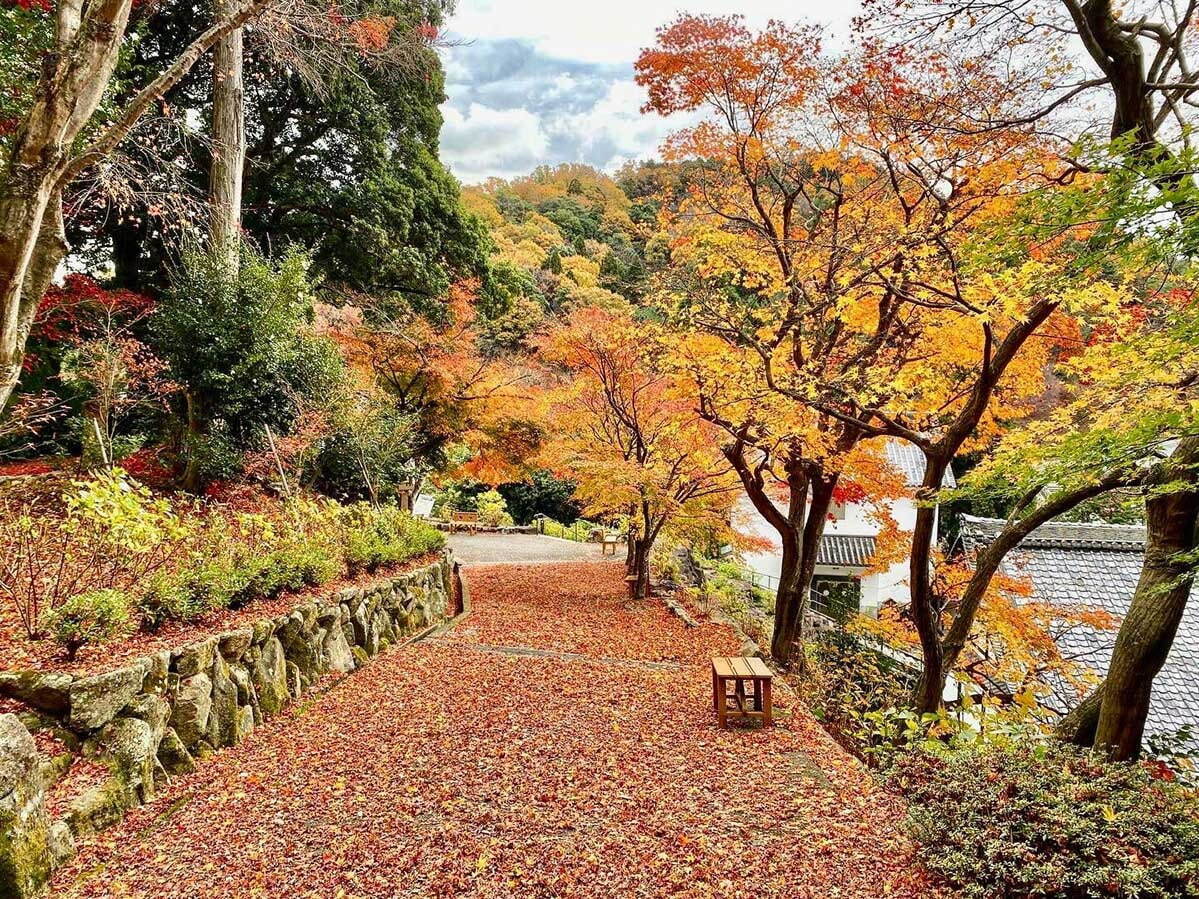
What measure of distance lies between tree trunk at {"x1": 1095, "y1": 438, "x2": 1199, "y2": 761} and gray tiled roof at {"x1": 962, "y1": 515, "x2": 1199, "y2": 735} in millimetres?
4553

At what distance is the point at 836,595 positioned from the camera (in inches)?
707

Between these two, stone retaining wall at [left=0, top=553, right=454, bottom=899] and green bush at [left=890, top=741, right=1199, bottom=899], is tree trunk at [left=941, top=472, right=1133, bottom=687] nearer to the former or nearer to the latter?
green bush at [left=890, top=741, right=1199, bottom=899]

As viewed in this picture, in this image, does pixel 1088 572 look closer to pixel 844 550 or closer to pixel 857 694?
pixel 857 694

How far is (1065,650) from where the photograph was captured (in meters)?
8.84

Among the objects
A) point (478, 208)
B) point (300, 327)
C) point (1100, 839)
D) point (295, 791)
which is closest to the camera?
point (1100, 839)

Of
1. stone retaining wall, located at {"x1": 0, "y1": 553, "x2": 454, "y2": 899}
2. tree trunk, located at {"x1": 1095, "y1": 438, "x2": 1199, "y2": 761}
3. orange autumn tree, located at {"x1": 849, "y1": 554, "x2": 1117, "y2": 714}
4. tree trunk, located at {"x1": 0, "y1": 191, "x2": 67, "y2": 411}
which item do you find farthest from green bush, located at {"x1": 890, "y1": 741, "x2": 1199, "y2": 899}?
tree trunk, located at {"x1": 0, "y1": 191, "x2": 67, "y2": 411}

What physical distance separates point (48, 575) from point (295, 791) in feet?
7.33

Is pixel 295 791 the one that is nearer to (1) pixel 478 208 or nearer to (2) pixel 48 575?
(2) pixel 48 575

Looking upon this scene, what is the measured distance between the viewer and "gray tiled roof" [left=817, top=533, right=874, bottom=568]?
18797mm

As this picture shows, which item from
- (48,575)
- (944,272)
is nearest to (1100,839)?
(944,272)

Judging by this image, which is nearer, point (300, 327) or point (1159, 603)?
point (1159, 603)

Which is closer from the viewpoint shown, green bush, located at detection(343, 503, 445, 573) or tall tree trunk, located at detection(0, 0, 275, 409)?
tall tree trunk, located at detection(0, 0, 275, 409)

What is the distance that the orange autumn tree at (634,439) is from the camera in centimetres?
971

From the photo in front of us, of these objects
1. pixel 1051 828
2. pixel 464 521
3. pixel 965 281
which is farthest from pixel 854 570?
pixel 1051 828
